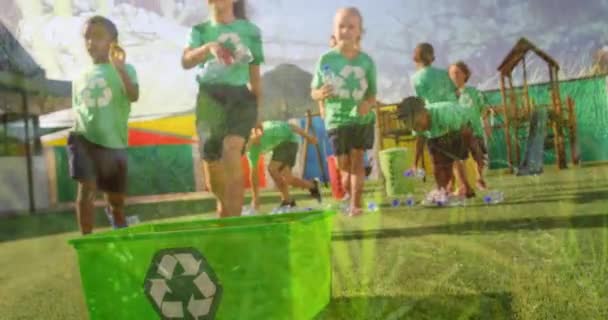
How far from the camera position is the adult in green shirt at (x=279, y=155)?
1142 mm

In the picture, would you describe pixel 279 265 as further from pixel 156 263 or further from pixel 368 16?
pixel 368 16

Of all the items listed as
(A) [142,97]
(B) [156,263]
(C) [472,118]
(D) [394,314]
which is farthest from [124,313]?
(C) [472,118]

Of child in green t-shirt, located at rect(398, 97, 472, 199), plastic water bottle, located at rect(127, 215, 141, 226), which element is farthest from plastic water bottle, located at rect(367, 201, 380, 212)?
plastic water bottle, located at rect(127, 215, 141, 226)

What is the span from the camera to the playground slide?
1.19 m

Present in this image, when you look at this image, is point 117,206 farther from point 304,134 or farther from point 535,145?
point 535,145

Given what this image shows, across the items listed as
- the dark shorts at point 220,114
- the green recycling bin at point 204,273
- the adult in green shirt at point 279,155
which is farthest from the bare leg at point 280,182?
the green recycling bin at point 204,273

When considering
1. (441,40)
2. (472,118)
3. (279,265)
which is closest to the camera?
(279,265)

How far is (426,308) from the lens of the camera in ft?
2.50

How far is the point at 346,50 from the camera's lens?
1.11 meters

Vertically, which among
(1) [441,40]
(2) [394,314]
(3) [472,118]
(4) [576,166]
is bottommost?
(2) [394,314]

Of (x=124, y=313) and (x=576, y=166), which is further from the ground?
(x=576, y=166)

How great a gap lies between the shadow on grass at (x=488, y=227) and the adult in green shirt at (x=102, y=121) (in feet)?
1.38

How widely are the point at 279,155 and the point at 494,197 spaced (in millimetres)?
487

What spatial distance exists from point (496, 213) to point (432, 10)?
0.46 meters
